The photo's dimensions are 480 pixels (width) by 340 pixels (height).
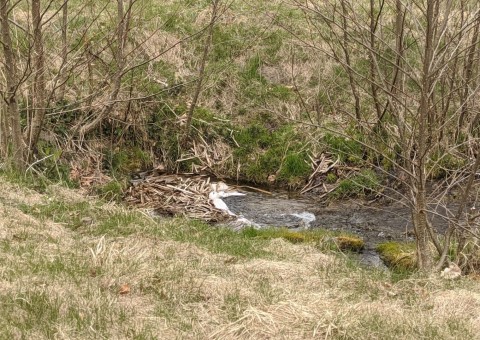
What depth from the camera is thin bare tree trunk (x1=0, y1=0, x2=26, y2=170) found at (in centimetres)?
882

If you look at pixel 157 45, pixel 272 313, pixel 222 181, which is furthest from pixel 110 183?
pixel 272 313

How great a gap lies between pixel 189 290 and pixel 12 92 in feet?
15.4

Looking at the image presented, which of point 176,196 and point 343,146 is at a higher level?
point 343,146

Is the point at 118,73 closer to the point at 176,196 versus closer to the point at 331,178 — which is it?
the point at 176,196

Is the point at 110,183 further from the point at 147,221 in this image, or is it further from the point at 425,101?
the point at 425,101

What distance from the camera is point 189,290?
5.42m

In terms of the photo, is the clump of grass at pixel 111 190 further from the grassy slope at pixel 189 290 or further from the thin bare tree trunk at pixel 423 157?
the thin bare tree trunk at pixel 423 157

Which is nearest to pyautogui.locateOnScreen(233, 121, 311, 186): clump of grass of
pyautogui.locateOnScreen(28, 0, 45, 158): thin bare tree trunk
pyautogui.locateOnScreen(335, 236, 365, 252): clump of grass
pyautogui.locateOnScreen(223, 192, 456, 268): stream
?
pyautogui.locateOnScreen(223, 192, 456, 268): stream

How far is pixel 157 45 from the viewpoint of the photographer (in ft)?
47.0

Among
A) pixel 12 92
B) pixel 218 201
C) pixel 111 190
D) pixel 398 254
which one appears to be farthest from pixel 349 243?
pixel 12 92

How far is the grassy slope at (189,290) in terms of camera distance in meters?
4.71

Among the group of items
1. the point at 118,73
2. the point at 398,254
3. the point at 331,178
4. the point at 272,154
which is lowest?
the point at 398,254

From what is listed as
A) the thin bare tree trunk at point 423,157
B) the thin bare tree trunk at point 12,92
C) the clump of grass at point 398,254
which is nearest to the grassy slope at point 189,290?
the thin bare tree trunk at point 423,157

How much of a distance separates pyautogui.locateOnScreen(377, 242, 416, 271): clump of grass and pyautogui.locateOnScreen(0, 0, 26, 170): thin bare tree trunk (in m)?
4.64
